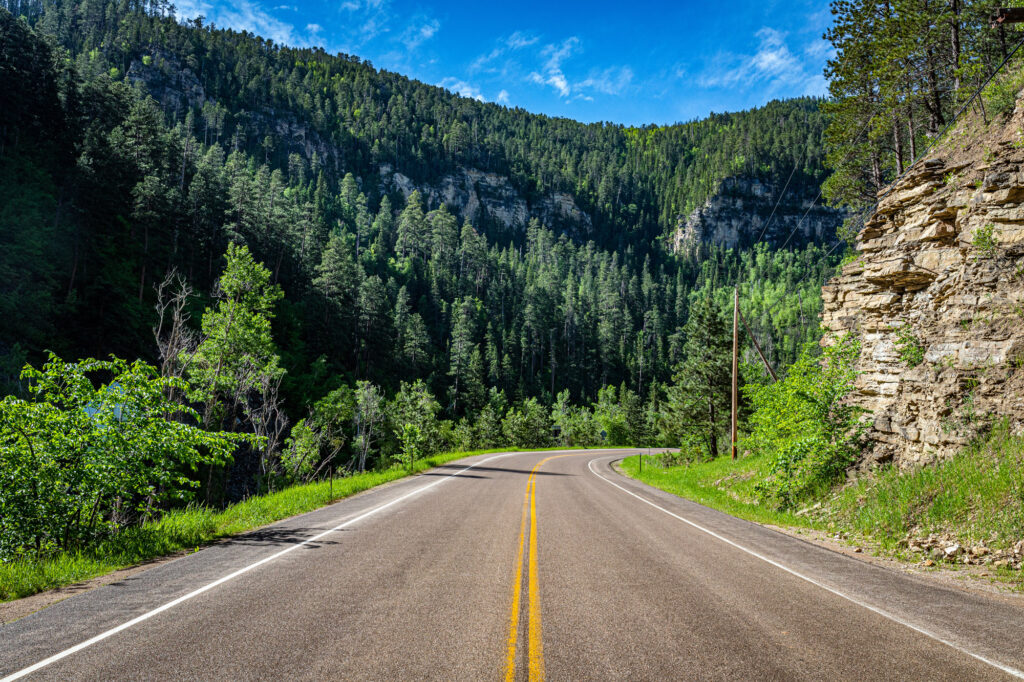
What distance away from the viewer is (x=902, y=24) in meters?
18.6

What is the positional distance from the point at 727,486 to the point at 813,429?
5.82m

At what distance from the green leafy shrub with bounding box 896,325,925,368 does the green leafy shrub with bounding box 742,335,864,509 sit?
164 centimetres

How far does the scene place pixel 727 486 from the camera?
18.5 m

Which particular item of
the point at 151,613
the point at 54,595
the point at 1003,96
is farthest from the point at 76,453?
the point at 1003,96

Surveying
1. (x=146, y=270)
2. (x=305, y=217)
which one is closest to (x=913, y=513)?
(x=146, y=270)

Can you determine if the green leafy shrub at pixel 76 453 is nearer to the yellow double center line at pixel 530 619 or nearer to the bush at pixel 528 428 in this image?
the yellow double center line at pixel 530 619

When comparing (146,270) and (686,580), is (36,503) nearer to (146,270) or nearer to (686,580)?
(686,580)

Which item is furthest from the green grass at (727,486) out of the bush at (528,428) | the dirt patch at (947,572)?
the bush at (528,428)

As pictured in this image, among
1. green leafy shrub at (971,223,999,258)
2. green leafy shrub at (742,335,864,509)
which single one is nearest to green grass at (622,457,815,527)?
green leafy shrub at (742,335,864,509)

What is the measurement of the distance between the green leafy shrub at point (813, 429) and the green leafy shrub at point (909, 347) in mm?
1636

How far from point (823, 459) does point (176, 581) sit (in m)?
14.6

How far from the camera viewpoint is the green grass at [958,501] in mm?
7930

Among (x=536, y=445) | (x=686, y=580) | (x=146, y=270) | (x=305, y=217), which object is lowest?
(x=536, y=445)

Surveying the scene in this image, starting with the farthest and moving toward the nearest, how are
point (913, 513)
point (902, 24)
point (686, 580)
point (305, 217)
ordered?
point (305, 217), point (902, 24), point (913, 513), point (686, 580)
